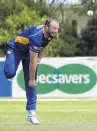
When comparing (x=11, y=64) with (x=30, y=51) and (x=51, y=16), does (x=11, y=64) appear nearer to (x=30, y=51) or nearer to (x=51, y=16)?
(x=30, y=51)

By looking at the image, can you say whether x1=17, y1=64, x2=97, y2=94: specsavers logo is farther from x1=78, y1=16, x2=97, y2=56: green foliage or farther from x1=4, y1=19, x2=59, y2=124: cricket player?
x1=78, y1=16, x2=97, y2=56: green foliage

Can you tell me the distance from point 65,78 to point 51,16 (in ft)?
88.1

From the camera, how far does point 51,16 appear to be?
50.2 m

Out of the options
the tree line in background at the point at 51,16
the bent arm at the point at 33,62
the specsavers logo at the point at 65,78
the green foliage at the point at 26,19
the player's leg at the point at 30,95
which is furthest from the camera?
the tree line in background at the point at 51,16

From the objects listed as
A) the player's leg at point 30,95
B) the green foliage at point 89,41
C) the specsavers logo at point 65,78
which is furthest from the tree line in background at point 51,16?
the player's leg at point 30,95

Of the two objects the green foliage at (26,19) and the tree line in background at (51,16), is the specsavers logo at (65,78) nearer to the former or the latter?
the tree line in background at (51,16)

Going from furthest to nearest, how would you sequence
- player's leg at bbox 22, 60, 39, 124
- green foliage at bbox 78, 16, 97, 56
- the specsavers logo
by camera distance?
green foliage at bbox 78, 16, 97, 56, the specsavers logo, player's leg at bbox 22, 60, 39, 124

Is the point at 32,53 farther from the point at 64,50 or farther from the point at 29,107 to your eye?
the point at 64,50

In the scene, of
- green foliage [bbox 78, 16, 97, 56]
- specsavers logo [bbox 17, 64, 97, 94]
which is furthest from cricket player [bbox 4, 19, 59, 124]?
green foliage [bbox 78, 16, 97, 56]

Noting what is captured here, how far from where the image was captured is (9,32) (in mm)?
46438

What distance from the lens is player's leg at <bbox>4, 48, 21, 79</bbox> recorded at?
31.1 feet

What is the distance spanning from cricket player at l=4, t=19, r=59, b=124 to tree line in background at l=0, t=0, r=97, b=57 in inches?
1193

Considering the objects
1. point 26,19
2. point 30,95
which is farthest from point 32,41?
point 26,19

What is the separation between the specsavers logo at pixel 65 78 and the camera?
2361 cm
